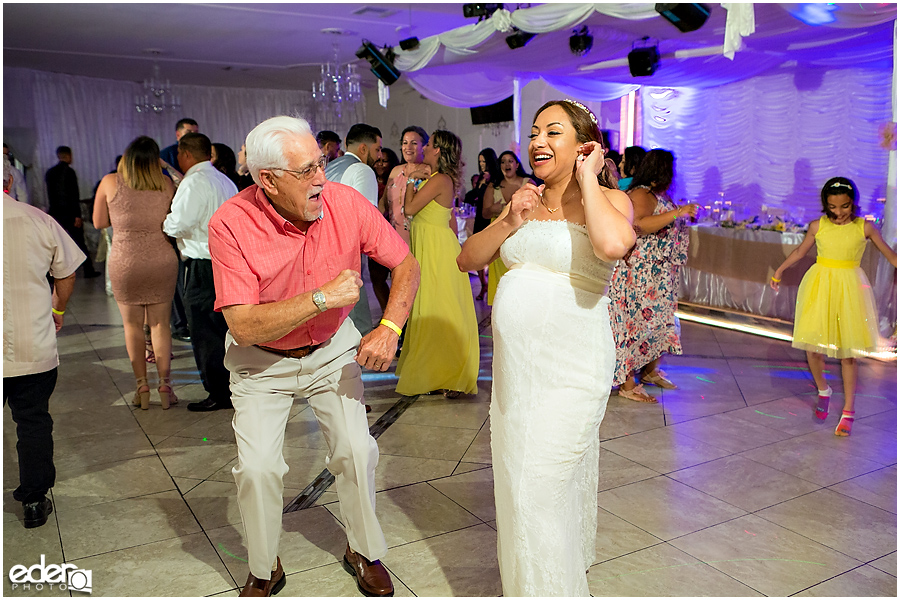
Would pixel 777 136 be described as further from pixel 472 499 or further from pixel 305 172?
Answer: pixel 305 172

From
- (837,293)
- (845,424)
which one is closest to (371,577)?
(845,424)

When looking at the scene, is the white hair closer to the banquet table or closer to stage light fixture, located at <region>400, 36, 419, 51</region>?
the banquet table

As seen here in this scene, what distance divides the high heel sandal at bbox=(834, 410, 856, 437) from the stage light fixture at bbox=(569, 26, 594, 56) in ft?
13.0

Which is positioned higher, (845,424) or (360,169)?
(360,169)

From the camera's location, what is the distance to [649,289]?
15.1 ft

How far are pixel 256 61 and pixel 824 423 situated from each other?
1059cm

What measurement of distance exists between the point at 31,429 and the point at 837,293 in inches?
165

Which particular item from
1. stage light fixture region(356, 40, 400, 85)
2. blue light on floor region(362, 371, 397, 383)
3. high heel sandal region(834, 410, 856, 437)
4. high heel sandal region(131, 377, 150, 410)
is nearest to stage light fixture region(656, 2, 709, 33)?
high heel sandal region(834, 410, 856, 437)

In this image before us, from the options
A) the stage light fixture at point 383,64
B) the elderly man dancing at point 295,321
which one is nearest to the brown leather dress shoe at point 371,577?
the elderly man dancing at point 295,321

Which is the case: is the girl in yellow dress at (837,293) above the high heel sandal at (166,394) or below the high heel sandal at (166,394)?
above

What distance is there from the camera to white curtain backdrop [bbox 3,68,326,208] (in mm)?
13062

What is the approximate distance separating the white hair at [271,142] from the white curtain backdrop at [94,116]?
41.0 feet

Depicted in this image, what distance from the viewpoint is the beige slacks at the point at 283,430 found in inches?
84.8

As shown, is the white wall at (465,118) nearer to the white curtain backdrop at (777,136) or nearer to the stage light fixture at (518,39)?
the white curtain backdrop at (777,136)
